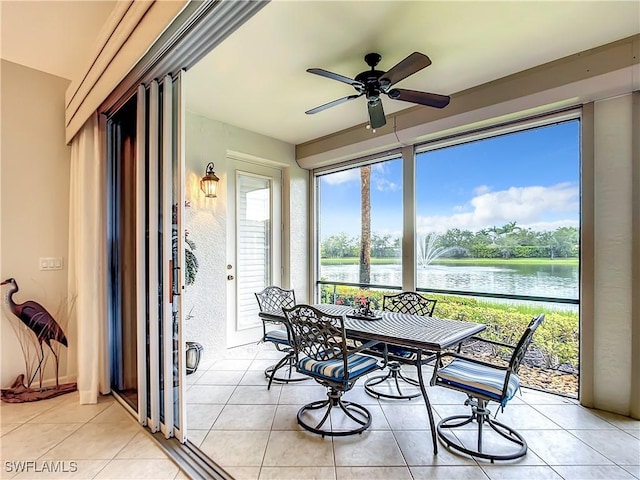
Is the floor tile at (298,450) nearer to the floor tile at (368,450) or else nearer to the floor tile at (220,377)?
the floor tile at (368,450)

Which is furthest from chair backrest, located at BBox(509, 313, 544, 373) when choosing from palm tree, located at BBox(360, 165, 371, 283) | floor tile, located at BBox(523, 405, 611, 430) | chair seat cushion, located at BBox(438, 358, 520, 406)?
palm tree, located at BBox(360, 165, 371, 283)

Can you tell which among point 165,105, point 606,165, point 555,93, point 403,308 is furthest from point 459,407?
point 165,105

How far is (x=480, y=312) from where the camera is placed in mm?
3512

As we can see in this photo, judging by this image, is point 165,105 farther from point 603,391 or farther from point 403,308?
point 603,391

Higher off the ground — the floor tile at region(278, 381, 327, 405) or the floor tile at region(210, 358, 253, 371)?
the floor tile at region(278, 381, 327, 405)

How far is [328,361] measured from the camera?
242 cm

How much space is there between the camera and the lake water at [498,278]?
2996 millimetres

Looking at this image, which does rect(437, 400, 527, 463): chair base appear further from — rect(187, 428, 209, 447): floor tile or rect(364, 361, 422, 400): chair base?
rect(187, 428, 209, 447): floor tile

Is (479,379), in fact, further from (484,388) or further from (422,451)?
(422,451)

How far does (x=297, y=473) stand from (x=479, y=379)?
126 cm

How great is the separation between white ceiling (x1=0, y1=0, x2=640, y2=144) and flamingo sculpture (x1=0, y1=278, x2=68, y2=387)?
2045 millimetres

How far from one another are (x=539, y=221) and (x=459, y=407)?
6.05 feet

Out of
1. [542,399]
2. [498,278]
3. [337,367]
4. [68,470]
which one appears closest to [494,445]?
[542,399]

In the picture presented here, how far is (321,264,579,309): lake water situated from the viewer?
2996mm
